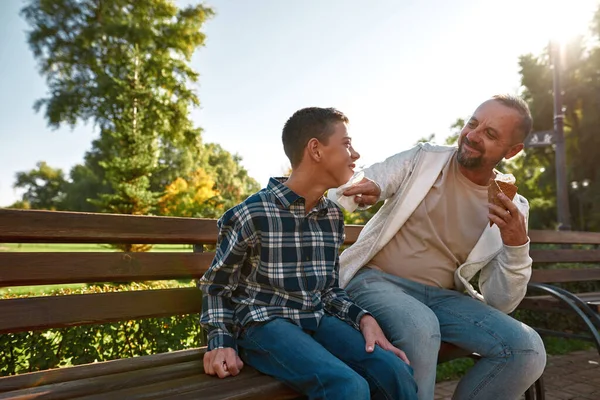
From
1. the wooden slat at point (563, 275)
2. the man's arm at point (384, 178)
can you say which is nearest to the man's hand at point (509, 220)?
the man's arm at point (384, 178)

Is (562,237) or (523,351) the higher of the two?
(562,237)

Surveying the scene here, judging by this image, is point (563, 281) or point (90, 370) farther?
point (563, 281)

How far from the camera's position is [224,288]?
2123 millimetres

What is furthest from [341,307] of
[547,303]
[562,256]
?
[562,256]

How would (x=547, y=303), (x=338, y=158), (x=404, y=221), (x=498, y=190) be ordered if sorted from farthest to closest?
1. (x=547, y=303)
2. (x=404, y=221)
3. (x=498, y=190)
4. (x=338, y=158)

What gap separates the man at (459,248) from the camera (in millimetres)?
2371

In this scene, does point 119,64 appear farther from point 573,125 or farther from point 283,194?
point 283,194

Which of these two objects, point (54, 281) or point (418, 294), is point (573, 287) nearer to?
point (418, 294)

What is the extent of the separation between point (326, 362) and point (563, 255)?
130 inches

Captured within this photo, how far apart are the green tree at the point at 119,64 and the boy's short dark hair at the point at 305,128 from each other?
21.9 metres

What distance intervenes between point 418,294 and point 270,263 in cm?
A: 94

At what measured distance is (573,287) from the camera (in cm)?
611

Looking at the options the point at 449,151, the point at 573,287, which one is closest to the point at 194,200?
the point at 573,287

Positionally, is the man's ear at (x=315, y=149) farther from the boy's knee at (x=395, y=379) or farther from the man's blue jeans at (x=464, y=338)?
the boy's knee at (x=395, y=379)
